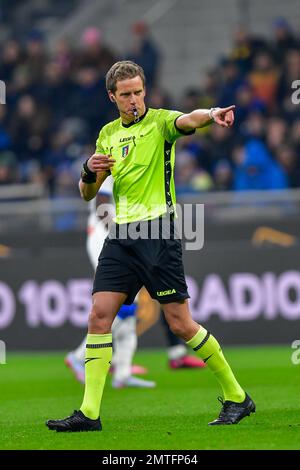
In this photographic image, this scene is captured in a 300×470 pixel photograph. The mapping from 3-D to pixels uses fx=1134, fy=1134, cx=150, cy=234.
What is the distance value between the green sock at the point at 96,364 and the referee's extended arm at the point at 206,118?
5.14ft

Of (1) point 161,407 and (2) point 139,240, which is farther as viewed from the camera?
(1) point 161,407

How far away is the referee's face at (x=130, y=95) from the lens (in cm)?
793

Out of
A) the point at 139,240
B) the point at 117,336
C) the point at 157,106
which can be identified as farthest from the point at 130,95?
the point at 157,106

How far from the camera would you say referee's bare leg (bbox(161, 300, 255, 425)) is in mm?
8023

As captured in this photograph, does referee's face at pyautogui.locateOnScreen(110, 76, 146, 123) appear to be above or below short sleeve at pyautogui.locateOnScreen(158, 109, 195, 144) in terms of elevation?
above

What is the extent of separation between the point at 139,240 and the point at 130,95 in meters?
1.02

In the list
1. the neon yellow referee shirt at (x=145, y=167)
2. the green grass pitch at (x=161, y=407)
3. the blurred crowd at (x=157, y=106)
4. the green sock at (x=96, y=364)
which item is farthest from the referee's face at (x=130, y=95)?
the blurred crowd at (x=157, y=106)

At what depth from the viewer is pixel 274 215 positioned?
53.2ft

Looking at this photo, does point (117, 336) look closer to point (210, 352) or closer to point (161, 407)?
point (161, 407)

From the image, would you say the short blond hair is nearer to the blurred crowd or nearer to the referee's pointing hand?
the referee's pointing hand

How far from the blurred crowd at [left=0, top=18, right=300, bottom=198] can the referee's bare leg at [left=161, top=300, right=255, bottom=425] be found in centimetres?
896

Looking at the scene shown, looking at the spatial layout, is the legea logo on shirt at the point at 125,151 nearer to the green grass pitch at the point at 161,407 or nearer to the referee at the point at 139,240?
the referee at the point at 139,240

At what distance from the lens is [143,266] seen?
802 centimetres

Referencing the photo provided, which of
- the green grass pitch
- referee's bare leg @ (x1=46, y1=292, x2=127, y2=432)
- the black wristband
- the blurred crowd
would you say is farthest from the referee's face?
the blurred crowd
